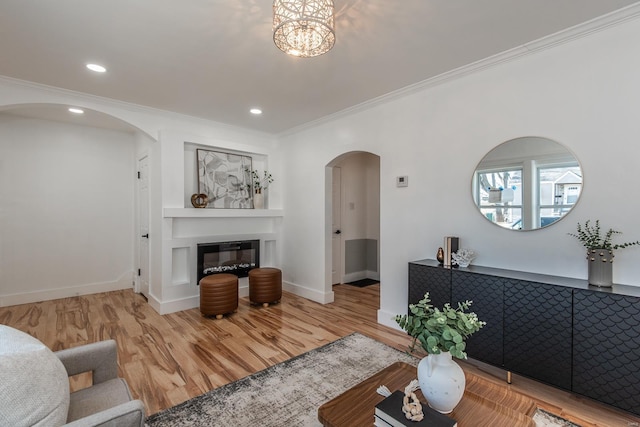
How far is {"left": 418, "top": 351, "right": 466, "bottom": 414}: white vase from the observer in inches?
51.7

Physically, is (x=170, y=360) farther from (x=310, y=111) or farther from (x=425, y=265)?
(x=310, y=111)

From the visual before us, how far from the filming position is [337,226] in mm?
5617

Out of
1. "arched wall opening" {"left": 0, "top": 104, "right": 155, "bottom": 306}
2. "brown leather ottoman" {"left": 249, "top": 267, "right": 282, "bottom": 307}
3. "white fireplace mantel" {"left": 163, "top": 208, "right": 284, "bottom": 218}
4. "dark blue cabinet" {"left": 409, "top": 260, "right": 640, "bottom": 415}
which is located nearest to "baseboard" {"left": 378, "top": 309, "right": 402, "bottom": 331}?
"dark blue cabinet" {"left": 409, "top": 260, "right": 640, "bottom": 415}

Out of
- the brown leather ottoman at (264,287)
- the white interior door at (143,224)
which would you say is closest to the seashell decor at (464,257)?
the brown leather ottoman at (264,287)

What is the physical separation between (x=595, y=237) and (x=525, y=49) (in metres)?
1.62

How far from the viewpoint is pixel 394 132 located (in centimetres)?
348

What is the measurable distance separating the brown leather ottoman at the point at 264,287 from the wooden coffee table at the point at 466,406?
2717mm

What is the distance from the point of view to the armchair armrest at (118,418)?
109 centimetres

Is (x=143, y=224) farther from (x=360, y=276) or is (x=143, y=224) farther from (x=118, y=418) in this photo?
(x=118, y=418)

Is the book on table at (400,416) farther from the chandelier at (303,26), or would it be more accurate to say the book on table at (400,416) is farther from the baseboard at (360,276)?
the baseboard at (360,276)

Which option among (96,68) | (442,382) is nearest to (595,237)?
(442,382)

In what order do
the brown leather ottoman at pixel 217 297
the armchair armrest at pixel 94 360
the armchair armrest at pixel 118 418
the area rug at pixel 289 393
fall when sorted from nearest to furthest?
the armchair armrest at pixel 118 418 → the armchair armrest at pixel 94 360 → the area rug at pixel 289 393 → the brown leather ottoman at pixel 217 297

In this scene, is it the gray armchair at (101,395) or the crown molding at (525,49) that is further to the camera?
the crown molding at (525,49)

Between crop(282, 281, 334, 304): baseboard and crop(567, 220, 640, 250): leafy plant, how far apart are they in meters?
3.07
